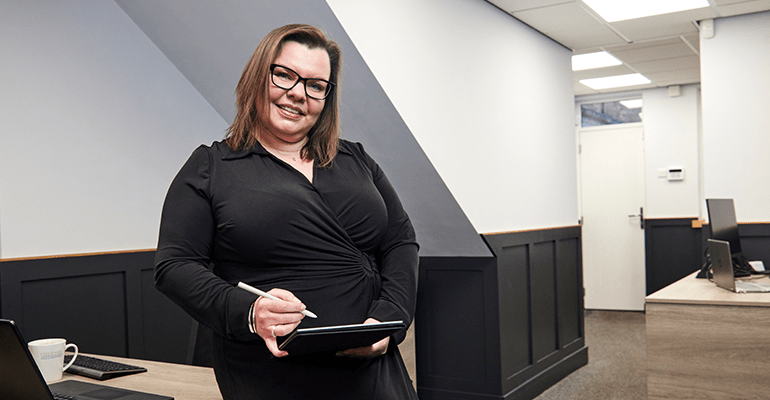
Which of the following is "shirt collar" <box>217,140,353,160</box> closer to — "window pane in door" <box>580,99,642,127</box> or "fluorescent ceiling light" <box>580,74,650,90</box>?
"fluorescent ceiling light" <box>580,74,650,90</box>

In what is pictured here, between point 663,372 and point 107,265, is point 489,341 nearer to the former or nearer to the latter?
point 663,372

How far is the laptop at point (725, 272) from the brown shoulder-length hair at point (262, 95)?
7.99 feet

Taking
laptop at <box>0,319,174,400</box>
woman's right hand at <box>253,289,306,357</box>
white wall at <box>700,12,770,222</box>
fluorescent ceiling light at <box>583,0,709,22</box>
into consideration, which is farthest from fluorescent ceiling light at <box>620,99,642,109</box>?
laptop at <box>0,319,174,400</box>

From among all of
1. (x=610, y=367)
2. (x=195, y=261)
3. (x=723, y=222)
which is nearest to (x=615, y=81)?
(x=610, y=367)

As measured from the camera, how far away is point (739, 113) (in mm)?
4516

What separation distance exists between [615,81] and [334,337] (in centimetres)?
646

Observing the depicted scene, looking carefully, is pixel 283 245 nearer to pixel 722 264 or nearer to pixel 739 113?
pixel 722 264

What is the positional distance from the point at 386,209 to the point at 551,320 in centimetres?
359

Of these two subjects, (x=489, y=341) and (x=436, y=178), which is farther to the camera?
(x=489, y=341)

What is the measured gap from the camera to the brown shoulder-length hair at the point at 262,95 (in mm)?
1233

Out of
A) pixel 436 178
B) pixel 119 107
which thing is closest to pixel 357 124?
pixel 436 178

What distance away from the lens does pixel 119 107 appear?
3.28 m

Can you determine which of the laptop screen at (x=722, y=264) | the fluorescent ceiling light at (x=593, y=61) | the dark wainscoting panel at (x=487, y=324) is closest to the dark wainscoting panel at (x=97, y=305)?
the dark wainscoting panel at (x=487, y=324)

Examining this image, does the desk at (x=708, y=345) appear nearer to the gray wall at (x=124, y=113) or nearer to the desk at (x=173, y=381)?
the gray wall at (x=124, y=113)
